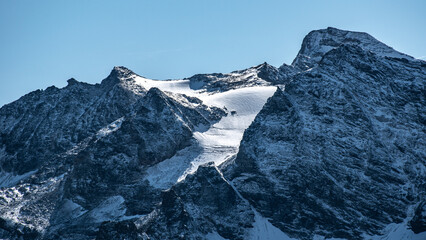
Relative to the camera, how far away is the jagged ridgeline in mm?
156375

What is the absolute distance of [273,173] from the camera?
164125 mm

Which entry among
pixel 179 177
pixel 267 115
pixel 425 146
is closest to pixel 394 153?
pixel 425 146

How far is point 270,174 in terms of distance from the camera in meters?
164

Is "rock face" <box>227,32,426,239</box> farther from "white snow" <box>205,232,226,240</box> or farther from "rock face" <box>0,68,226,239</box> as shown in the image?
"rock face" <box>0,68,226,239</box>

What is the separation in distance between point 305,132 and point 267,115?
14.0 metres

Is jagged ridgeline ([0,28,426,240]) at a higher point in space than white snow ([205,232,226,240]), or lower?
higher

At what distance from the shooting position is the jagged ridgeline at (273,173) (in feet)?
513

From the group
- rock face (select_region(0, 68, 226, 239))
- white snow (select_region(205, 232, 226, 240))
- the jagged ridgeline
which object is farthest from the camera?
rock face (select_region(0, 68, 226, 239))

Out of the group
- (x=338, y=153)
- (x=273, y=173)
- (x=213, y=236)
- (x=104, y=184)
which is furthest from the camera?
(x=104, y=184)

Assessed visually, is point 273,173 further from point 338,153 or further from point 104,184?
point 104,184

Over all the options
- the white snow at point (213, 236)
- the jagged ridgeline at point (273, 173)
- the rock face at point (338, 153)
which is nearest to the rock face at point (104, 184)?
the jagged ridgeline at point (273, 173)

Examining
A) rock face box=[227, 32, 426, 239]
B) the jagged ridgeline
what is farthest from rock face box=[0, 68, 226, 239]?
rock face box=[227, 32, 426, 239]

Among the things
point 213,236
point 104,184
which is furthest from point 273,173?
point 104,184

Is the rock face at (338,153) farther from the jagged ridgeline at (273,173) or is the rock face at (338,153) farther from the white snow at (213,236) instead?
the white snow at (213,236)
